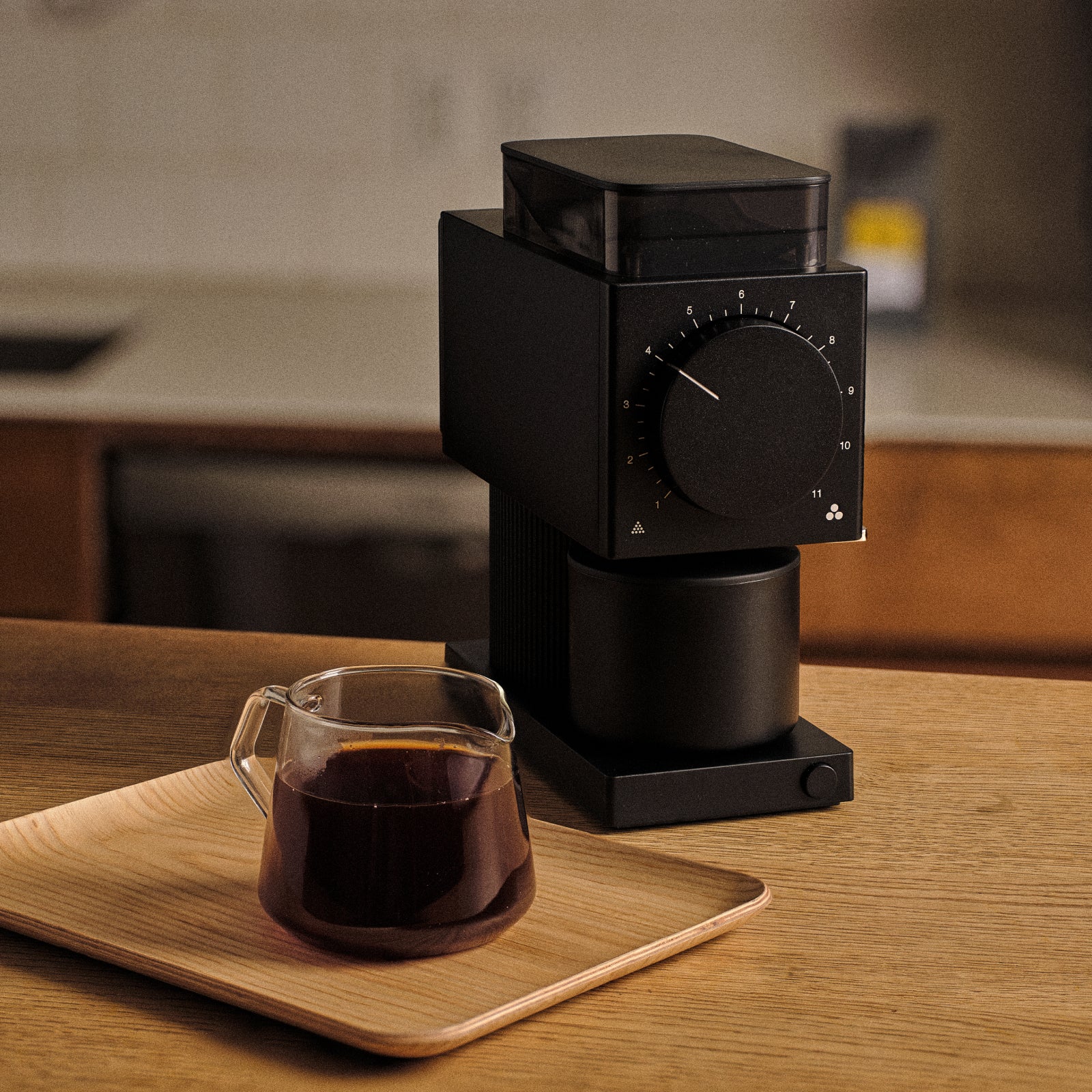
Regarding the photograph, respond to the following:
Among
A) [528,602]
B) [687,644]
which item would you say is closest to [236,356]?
[528,602]

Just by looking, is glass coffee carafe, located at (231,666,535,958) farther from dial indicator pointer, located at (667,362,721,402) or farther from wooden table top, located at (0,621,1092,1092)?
dial indicator pointer, located at (667,362,721,402)

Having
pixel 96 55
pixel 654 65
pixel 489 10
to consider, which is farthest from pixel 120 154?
pixel 654 65

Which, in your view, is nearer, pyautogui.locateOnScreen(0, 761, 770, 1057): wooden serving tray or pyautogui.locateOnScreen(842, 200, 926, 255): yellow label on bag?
pyautogui.locateOnScreen(0, 761, 770, 1057): wooden serving tray

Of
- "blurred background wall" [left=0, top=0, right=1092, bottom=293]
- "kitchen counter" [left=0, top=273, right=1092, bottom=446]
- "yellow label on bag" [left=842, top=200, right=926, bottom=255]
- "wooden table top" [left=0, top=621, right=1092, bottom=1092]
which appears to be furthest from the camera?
"blurred background wall" [left=0, top=0, right=1092, bottom=293]

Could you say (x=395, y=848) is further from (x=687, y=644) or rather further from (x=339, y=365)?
(x=339, y=365)

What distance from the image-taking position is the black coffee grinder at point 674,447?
2.47 feet

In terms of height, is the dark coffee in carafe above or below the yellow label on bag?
below

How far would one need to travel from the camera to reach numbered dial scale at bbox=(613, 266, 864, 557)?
0.75m

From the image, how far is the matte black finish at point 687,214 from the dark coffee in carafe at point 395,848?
0.86ft

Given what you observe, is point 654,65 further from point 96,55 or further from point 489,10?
point 96,55

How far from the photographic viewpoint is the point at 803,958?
26.2 inches

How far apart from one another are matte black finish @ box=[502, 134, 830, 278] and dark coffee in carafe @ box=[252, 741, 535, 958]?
263 millimetres

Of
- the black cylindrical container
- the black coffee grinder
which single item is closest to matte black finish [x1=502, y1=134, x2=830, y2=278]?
the black coffee grinder

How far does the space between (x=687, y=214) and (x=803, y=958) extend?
0.34 m
